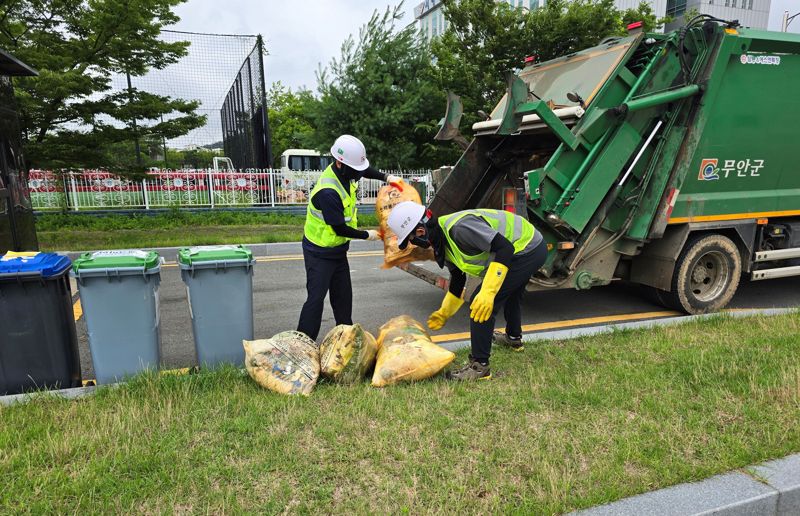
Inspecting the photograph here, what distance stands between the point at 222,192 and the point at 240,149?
4.08 metres

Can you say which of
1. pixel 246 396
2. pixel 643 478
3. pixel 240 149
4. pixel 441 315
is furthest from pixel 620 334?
pixel 240 149

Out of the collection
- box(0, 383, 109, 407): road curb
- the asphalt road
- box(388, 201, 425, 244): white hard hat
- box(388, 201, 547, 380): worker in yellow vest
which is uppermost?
box(388, 201, 425, 244): white hard hat

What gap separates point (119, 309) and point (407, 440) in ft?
6.55

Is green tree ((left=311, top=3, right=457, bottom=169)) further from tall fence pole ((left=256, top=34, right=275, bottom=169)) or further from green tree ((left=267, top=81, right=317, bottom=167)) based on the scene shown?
green tree ((left=267, top=81, right=317, bottom=167))

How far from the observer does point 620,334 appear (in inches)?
167

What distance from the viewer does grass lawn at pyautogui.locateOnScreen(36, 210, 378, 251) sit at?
9461 millimetres

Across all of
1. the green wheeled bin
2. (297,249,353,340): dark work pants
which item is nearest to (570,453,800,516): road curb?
(297,249,353,340): dark work pants

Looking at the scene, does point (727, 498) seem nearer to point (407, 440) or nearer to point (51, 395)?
point (407, 440)

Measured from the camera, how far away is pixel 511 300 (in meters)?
4.04

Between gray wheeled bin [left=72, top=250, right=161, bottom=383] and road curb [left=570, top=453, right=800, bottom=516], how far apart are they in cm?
271

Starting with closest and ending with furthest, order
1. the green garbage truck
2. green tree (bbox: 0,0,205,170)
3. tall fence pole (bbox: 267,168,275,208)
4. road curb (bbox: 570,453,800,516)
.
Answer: road curb (bbox: 570,453,800,516) → the green garbage truck → green tree (bbox: 0,0,205,170) → tall fence pole (bbox: 267,168,275,208)

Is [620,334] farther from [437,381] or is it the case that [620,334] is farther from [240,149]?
[240,149]

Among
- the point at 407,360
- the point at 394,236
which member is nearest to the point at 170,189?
the point at 394,236

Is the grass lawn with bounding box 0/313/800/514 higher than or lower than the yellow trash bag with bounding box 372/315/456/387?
lower
